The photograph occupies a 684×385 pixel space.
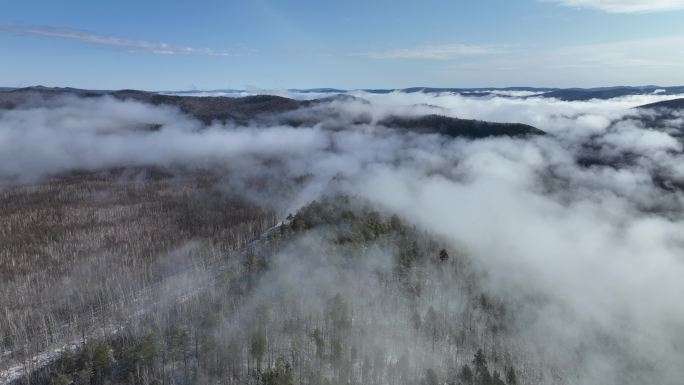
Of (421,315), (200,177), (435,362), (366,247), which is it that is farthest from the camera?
(200,177)

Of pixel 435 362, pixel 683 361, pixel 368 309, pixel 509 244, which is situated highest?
pixel 368 309

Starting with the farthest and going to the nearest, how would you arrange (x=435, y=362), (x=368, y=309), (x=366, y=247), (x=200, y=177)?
(x=200, y=177)
(x=366, y=247)
(x=368, y=309)
(x=435, y=362)

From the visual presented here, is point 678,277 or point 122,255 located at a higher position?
point 122,255

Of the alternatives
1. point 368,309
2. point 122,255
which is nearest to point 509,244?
point 368,309

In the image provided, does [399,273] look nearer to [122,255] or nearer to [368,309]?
[368,309]

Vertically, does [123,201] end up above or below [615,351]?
above

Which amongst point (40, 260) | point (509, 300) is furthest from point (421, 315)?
point (40, 260)

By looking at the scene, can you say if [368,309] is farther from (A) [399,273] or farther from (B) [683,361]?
(B) [683,361]

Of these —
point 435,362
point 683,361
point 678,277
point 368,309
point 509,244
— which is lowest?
point 678,277

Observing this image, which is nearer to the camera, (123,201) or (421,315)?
(421,315)
